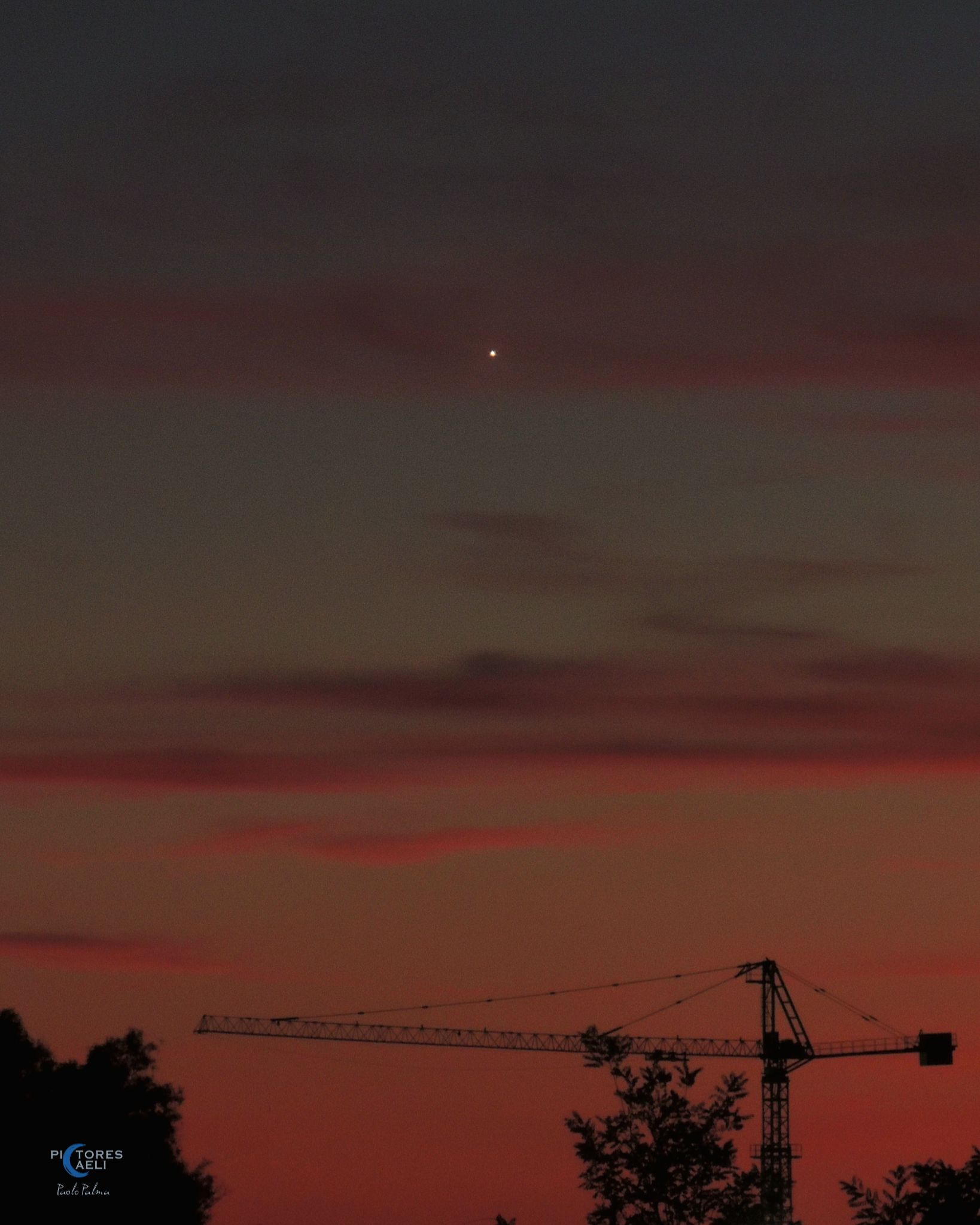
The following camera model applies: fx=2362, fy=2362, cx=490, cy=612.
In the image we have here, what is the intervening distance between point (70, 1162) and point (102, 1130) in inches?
226

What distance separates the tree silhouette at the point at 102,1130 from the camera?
179 m

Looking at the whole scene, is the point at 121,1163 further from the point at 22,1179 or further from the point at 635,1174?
the point at 635,1174

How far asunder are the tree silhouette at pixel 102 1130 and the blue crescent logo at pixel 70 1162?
0.33 meters

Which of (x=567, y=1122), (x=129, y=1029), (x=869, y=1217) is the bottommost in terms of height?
(x=869, y=1217)

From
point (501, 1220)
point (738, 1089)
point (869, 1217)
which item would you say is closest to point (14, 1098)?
point (738, 1089)

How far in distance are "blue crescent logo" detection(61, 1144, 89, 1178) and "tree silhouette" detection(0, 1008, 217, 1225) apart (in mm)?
331

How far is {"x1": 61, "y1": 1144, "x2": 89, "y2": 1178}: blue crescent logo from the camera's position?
587 ft

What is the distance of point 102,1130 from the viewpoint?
186 meters

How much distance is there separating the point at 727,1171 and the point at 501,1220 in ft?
88.4

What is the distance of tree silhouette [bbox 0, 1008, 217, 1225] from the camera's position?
17938 cm

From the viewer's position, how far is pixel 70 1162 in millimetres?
180250

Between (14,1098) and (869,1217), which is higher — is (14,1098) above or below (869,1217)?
above

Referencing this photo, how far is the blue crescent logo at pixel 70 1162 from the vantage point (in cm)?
17900

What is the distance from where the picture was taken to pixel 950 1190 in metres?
93.1
